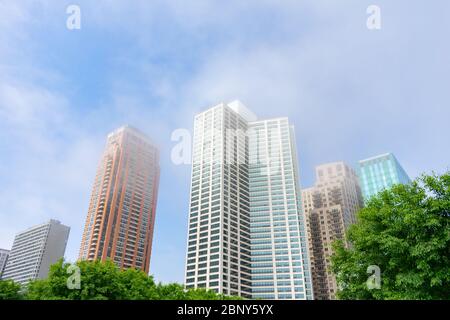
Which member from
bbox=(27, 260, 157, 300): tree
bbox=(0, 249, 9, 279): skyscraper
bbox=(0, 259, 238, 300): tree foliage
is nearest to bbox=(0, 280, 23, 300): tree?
bbox=(0, 259, 238, 300): tree foliage

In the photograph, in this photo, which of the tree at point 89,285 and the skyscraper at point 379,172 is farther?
the skyscraper at point 379,172

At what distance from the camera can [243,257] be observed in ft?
424

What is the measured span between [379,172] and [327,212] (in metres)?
34.4

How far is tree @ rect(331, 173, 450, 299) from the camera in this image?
53.0ft

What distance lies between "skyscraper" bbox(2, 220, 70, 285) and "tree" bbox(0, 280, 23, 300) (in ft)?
449

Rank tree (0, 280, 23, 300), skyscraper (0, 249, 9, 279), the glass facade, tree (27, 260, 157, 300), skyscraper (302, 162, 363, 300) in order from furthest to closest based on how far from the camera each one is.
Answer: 1. skyscraper (0, 249, 9, 279)
2. skyscraper (302, 162, 363, 300)
3. the glass facade
4. tree (0, 280, 23, 300)
5. tree (27, 260, 157, 300)

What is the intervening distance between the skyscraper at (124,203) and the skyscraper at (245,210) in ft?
71.9

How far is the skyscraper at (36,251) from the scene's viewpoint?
15112 centimetres

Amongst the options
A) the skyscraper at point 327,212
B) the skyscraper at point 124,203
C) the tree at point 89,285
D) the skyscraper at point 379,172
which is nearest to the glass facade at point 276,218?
the skyscraper at point 327,212

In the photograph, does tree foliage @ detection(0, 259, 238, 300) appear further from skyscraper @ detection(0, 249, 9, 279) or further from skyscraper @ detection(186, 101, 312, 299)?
skyscraper @ detection(0, 249, 9, 279)

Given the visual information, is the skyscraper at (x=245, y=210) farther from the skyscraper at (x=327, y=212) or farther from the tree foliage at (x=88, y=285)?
the tree foliage at (x=88, y=285)

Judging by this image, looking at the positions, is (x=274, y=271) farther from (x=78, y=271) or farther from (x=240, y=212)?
(x=78, y=271)

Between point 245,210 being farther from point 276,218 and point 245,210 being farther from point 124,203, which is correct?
point 124,203
